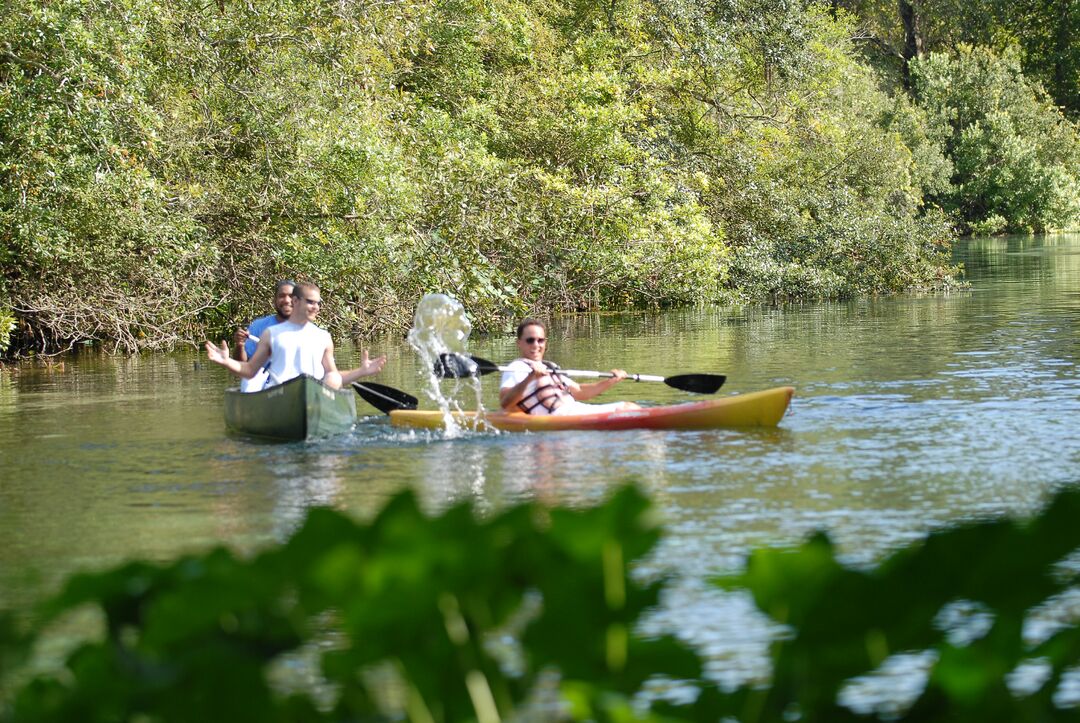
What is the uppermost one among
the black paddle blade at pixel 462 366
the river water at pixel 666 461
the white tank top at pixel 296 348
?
the white tank top at pixel 296 348

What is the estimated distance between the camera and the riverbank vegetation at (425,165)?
17469 mm

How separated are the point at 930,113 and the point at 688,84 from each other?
1116 inches

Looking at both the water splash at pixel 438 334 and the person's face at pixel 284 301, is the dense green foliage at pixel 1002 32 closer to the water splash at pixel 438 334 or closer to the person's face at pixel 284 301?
the water splash at pixel 438 334

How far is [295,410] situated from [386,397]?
6.75 feet

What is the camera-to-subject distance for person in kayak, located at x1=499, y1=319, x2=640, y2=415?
1166 cm

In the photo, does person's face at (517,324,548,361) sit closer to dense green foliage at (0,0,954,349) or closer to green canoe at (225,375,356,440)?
green canoe at (225,375,356,440)

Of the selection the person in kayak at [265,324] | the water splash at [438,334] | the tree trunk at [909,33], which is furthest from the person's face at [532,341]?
the tree trunk at [909,33]

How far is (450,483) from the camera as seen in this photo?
30.7ft

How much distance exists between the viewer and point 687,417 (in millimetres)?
11234

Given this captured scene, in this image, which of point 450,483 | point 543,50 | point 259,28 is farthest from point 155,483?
point 543,50

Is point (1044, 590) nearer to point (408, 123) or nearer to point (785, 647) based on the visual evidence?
point (785, 647)

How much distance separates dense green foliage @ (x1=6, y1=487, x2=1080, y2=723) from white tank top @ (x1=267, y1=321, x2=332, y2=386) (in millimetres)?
10916

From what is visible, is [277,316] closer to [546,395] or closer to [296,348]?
[296,348]

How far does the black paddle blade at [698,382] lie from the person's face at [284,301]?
3.23 m
